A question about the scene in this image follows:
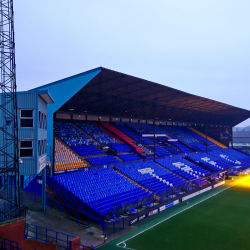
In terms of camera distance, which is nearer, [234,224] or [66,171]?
[234,224]

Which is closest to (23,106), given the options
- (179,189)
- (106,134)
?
(179,189)

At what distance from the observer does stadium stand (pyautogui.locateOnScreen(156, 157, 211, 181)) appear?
3092 centimetres

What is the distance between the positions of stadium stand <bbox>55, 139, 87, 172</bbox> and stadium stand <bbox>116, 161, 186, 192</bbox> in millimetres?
4701

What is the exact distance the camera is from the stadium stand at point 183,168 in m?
30.9

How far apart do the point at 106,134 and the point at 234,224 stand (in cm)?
2241

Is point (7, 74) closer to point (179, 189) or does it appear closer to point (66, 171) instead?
point (66, 171)

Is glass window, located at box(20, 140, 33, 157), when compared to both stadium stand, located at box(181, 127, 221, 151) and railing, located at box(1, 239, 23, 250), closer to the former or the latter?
railing, located at box(1, 239, 23, 250)

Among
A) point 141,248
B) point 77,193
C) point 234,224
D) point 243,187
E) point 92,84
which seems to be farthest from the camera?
point 243,187

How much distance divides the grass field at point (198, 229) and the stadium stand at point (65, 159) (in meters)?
9.53

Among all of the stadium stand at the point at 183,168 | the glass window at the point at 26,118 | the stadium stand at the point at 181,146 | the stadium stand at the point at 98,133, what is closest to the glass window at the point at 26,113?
the glass window at the point at 26,118

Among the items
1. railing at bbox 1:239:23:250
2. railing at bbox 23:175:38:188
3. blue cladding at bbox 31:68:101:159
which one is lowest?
railing at bbox 1:239:23:250

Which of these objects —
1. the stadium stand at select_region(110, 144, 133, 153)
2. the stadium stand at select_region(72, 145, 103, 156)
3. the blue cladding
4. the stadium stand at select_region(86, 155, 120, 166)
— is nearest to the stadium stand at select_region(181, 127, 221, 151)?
the stadium stand at select_region(110, 144, 133, 153)

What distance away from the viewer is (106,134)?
35375mm

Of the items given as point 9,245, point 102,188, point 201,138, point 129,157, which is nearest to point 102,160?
point 129,157
